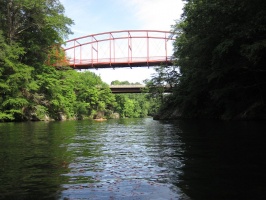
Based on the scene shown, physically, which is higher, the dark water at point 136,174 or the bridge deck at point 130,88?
the bridge deck at point 130,88

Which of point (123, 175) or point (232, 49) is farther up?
point (232, 49)

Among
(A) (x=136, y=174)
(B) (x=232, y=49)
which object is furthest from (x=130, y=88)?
(A) (x=136, y=174)

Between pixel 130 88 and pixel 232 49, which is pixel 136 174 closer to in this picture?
pixel 232 49

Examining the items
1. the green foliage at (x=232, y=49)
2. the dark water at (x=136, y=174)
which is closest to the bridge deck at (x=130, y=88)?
the green foliage at (x=232, y=49)

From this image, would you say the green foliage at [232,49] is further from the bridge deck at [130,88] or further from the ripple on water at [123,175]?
the bridge deck at [130,88]

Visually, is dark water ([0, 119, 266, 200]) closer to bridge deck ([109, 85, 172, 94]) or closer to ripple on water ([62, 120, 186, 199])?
ripple on water ([62, 120, 186, 199])

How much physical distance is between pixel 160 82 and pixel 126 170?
49447 millimetres

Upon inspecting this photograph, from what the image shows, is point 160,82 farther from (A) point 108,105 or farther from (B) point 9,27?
(A) point 108,105

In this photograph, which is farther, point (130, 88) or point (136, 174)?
point (130, 88)

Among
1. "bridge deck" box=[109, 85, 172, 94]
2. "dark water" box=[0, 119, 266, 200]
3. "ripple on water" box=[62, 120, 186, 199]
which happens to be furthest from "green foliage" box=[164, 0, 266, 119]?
"bridge deck" box=[109, 85, 172, 94]

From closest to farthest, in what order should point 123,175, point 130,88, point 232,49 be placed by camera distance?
point 123,175 < point 232,49 < point 130,88

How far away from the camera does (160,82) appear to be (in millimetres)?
55469

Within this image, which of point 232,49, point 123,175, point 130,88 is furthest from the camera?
point 130,88

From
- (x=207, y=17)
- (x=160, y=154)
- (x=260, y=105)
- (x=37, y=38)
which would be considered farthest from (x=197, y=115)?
(x=160, y=154)
